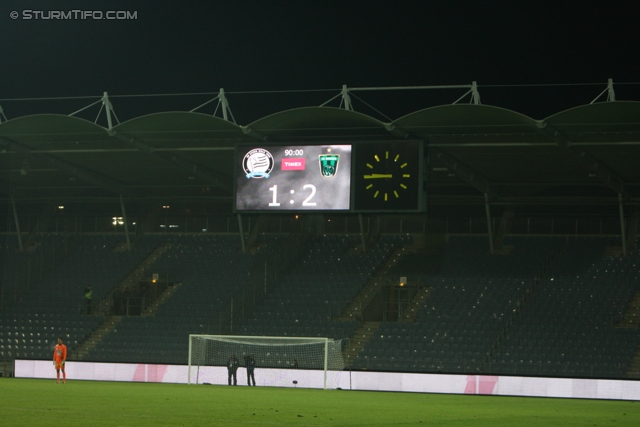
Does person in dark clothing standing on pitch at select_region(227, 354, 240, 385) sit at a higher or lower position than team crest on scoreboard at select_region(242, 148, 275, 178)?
lower

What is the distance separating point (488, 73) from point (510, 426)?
1044 inches

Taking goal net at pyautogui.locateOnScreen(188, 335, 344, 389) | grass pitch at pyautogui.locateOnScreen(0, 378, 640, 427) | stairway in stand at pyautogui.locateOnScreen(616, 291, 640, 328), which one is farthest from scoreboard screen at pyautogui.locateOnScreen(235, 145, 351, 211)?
stairway in stand at pyautogui.locateOnScreen(616, 291, 640, 328)

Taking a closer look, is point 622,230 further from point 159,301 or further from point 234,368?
point 159,301

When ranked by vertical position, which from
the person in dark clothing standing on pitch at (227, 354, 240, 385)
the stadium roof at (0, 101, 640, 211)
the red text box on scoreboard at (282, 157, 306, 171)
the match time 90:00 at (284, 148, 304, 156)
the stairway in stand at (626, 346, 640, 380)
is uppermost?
the stadium roof at (0, 101, 640, 211)

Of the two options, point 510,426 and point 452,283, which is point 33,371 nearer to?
point 452,283

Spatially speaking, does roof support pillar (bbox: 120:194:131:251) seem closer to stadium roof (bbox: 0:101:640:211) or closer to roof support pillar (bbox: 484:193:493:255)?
stadium roof (bbox: 0:101:640:211)

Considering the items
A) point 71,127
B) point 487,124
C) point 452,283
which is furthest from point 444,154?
point 71,127

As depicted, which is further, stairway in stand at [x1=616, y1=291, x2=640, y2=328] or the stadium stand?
stairway in stand at [x1=616, y1=291, x2=640, y2=328]

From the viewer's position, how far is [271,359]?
3409cm

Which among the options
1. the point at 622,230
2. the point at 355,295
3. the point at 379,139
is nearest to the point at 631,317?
the point at 622,230

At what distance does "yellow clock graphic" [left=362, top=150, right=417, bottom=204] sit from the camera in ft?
85.1

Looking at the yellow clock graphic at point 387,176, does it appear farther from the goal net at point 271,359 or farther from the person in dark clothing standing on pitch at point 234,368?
the person in dark clothing standing on pitch at point 234,368

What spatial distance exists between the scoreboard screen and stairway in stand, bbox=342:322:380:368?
951cm

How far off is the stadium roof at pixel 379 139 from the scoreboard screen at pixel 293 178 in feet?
1.65
